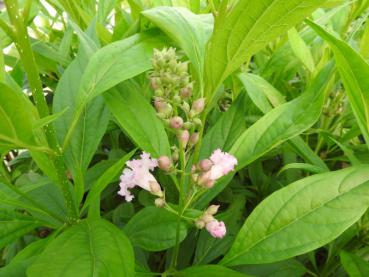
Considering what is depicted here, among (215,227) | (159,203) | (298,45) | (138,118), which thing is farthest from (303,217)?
(298,45)

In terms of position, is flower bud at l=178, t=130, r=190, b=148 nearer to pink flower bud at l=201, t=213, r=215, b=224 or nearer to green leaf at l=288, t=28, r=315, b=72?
pink flower bud at l=201, t=213, r=215, b=224

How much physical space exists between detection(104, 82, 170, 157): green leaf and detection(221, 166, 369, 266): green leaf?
9.1 inches

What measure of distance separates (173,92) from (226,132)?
211 mm

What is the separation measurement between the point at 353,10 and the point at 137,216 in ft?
2.75

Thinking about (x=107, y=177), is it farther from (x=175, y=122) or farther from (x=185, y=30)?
(x=185, y=30)

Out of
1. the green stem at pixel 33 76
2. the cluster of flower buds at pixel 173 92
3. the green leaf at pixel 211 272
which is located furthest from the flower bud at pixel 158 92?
the green leaf at pixel 211 272

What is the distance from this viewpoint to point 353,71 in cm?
65

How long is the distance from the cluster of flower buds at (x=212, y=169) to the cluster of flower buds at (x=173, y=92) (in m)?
0.05

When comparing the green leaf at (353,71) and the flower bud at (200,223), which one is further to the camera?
the flower bud at (200,223)

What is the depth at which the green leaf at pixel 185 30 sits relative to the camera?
76 centimetres

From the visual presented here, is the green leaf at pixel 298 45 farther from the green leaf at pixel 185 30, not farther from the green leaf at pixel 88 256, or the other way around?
the green leaf at pixel 88 256

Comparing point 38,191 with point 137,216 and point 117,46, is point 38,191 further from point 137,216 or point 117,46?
point 117,46

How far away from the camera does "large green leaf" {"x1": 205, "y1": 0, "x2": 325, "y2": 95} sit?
0.56 meters

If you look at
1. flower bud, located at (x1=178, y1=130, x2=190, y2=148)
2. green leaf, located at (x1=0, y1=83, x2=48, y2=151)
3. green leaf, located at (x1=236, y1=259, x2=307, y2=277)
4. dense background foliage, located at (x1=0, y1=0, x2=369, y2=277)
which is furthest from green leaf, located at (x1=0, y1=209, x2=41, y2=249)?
green leaf, located at (x1=236, y1=259, x2=307, y2=277)
